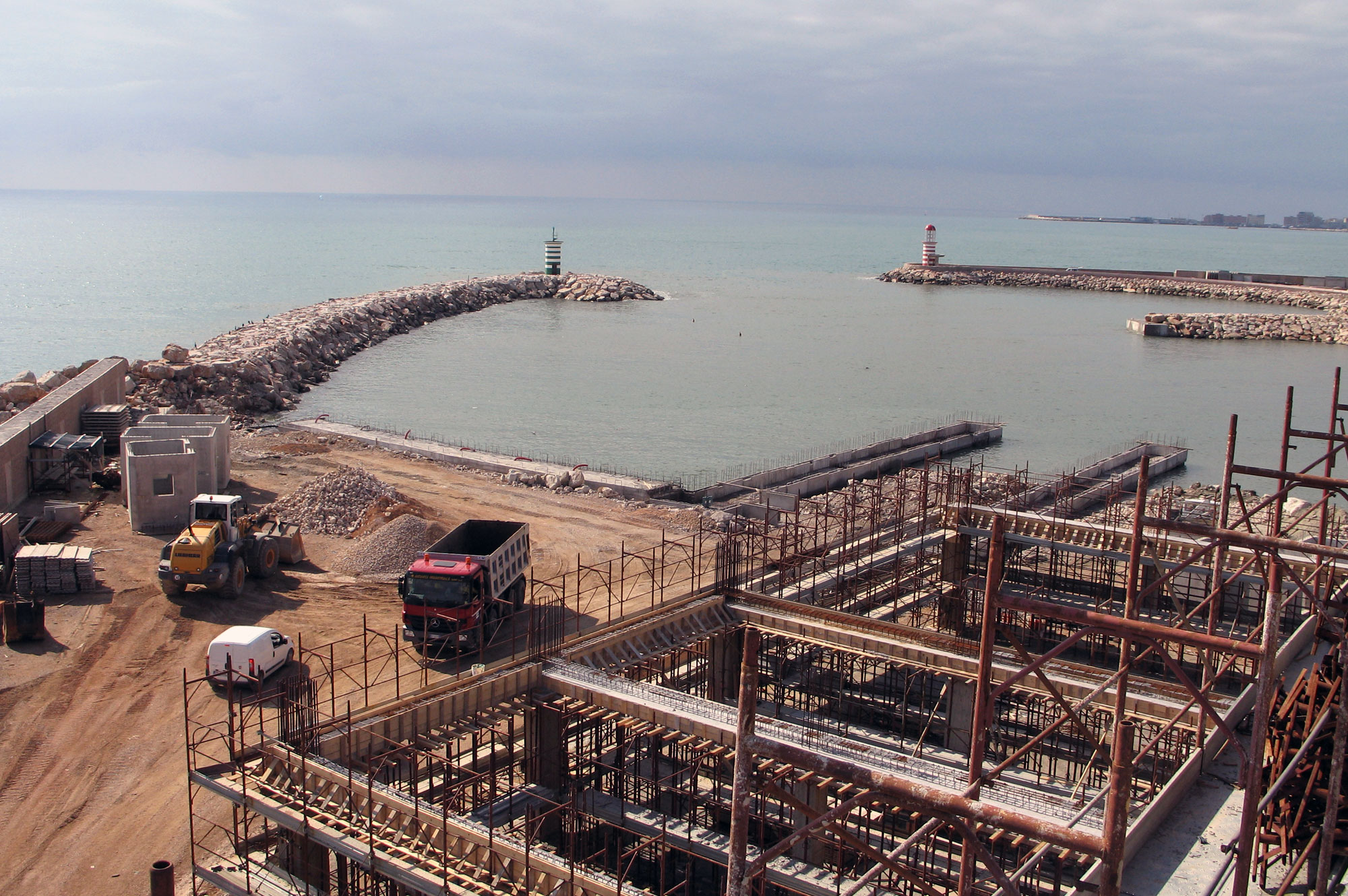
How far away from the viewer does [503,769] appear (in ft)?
56.1

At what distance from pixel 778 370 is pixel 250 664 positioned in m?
55.5

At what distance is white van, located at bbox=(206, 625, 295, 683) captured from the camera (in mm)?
19453

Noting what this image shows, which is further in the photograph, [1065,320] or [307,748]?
[1065,320]

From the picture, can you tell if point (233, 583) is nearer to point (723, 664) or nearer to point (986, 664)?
point (723, 664)

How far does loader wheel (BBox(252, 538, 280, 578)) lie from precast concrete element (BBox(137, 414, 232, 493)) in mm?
7254

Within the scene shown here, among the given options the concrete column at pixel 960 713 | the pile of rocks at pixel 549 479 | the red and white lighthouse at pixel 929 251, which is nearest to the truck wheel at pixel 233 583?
the pile of rocks at pixel 549 479

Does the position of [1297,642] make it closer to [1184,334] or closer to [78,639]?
[78,639]

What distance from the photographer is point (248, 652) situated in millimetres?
19484

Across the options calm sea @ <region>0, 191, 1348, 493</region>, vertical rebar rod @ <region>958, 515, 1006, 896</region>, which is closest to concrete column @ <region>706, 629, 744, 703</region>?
vertical rebar rod @ <region>958, 515, 1006, 896</region>

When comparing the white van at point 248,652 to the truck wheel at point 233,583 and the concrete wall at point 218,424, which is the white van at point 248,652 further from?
the concrete wall at point 218,424

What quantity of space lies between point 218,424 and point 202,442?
1727mm

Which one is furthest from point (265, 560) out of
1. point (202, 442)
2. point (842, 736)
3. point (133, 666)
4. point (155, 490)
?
point (842, 736)

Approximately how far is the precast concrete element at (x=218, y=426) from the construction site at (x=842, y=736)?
41.4ft

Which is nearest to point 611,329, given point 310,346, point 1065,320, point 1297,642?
point 310,346
